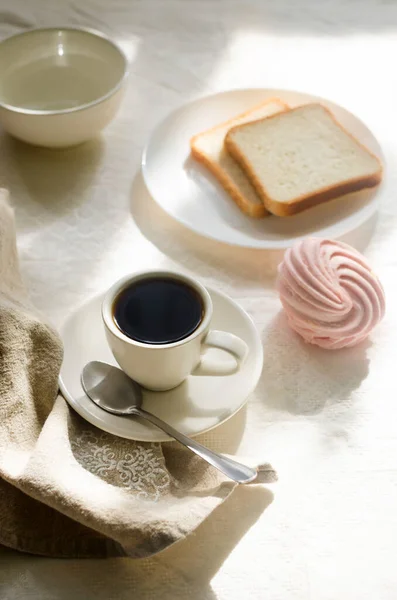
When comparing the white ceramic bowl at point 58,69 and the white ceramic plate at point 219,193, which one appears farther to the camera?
the white ceramic bowl at point 58,69

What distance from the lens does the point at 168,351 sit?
2.15 feet

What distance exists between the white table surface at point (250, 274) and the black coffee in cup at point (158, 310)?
120 mm

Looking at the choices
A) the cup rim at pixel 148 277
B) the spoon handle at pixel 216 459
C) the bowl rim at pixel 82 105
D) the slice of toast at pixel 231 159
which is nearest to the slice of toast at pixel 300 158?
the slice of toast at pixel 231 159

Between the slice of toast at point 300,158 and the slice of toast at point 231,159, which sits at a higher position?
the slice of toast at point 300,158

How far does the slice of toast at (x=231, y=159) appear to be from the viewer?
3.18ft

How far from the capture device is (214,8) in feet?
4.47

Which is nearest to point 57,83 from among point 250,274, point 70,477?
point 250,274

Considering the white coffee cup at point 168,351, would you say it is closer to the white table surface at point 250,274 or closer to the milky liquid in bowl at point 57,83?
the white table surface at point 250,274

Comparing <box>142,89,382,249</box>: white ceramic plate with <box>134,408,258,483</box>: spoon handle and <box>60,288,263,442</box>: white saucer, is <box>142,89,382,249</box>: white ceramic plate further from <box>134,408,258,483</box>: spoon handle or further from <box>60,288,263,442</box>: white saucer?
<box>134,408,258,483</box>: spoon handle

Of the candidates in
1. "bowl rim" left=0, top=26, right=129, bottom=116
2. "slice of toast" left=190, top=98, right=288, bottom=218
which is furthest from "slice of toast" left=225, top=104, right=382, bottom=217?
"bowl rim" left=0, top=26, right=129, bottom=116

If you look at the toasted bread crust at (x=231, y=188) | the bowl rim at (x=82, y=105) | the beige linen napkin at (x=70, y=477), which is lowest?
the beige linen napkin at (x=70, y=477)

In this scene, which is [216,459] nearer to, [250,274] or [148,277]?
[148,277]

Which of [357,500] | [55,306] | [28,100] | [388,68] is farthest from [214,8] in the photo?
[357,500]

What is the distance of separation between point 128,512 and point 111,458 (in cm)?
7
